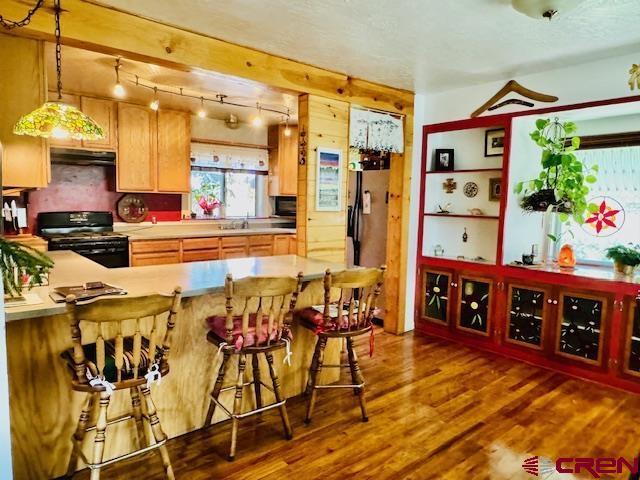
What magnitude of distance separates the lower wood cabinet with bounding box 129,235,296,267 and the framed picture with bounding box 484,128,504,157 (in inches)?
112

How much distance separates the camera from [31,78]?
8.38 ft

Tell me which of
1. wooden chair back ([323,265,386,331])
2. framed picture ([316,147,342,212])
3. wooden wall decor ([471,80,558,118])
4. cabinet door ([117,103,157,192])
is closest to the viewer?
wooden chair back ([323,265,386,331])

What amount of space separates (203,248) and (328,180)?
2.20 m

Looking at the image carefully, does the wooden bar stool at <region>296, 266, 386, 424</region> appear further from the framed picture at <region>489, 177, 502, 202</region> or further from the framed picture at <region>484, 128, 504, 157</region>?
the framed picture at <region>484, 128, 504, 157</region>

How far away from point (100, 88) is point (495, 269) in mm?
4205

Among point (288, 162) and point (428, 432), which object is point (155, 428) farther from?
point (288, 162)

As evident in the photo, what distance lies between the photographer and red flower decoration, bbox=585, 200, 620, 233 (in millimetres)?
3598

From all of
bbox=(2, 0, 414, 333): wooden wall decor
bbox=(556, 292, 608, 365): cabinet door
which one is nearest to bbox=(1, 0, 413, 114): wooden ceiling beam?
bbox=(2, 0, 414, 333): wooden wall decor

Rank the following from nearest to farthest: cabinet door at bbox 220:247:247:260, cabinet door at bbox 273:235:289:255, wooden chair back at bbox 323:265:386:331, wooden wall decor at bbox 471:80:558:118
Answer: wooden chair back at bbox 323:265:386:331, wooden wall decor at bbox 471:80:558:118, cabinet door at bbox 220:247:247:260, cabinet door at bbox 273:235:289:255

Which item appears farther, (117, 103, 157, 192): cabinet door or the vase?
(117, 103, 157, 192): cabinet door

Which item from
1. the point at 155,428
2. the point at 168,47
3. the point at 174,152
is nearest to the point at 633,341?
the point at 155,428

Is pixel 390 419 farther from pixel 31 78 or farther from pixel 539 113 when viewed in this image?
pixel 31 78

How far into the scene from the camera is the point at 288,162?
6.14 m

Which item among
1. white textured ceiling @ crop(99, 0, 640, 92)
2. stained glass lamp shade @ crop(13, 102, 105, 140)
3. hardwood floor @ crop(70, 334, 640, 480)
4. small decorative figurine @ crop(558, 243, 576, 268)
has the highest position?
white textured ceiling @ crop(99, 0, 640, 92)
